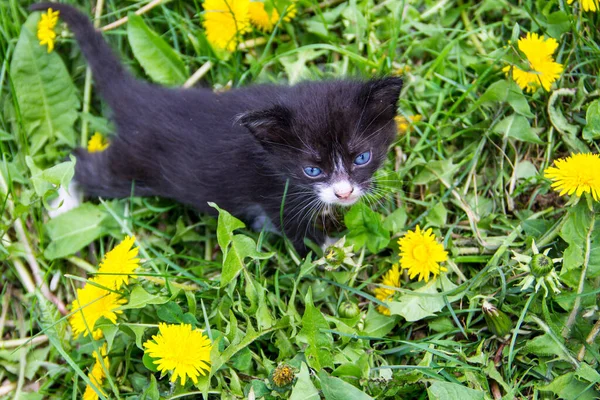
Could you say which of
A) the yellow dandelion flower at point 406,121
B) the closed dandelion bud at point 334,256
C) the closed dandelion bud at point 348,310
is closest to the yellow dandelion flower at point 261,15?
the yellow dandelion flower at point 406,121

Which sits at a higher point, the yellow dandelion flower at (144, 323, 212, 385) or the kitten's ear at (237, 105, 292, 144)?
the kitten's ear at (237, 105, 292, 144)

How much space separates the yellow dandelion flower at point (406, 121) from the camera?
3.01 m

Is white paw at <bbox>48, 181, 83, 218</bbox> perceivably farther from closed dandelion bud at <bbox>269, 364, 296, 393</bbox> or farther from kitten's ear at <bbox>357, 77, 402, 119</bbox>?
kitten's ear at <bbox>357, 77, 402, 119</bbox>

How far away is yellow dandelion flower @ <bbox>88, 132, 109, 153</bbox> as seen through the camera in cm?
322

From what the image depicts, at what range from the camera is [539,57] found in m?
2.79

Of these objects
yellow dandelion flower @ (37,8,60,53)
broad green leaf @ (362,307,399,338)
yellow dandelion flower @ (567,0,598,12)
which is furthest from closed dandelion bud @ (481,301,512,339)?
yellow dandelion flower @ (37,8,60,53)

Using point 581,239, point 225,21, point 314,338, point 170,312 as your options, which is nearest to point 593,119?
point 581,239

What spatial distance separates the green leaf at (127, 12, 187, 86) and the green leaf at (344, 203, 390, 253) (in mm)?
1224

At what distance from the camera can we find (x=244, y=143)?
267 cm

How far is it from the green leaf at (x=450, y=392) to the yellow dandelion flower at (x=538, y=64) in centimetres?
136

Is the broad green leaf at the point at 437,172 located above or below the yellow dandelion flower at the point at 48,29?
below

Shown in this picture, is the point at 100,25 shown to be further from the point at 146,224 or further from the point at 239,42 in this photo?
the point at 146,224

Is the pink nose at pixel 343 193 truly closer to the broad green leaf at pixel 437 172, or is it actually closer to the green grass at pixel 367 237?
the green grass at pixel 367 237

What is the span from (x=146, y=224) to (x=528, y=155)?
1845 mm
